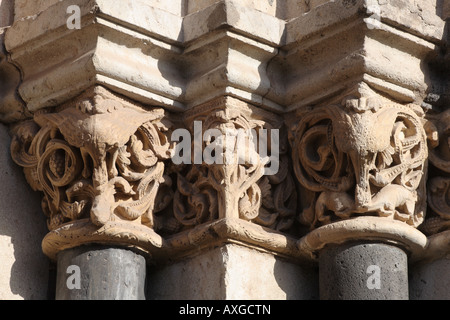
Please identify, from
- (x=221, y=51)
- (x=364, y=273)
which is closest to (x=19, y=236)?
(x=221, y=51)

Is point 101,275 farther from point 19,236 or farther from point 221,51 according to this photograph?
point 221,51

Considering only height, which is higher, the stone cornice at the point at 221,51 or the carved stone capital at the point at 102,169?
the stone cornice at the point at 221,51

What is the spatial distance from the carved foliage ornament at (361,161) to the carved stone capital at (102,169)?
44cm

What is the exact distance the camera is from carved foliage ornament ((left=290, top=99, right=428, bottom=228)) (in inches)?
171

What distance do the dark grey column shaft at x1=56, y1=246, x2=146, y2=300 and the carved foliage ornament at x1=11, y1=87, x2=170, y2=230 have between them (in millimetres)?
102

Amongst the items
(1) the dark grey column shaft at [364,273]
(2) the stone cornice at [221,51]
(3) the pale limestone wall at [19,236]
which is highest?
(2) the stone cornice at [221,51]

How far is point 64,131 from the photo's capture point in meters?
4.46

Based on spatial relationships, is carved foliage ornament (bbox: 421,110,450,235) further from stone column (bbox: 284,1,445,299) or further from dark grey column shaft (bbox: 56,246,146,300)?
dark grey column shaft (bbox: 56,246,146,300)

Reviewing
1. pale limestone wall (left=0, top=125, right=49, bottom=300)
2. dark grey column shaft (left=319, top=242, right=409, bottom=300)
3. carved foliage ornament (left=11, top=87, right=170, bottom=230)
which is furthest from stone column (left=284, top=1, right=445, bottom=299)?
pale limestone wall (left=0, top=125, right=49, bottom=300)

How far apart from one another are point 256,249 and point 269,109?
453mm

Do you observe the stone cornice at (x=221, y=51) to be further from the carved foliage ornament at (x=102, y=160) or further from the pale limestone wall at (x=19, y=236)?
the pale limestone wall at (x=19, y=236)

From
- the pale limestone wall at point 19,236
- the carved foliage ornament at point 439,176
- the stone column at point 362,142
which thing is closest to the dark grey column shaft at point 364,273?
the stone column at point 362,142

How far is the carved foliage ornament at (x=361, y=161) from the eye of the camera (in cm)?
434

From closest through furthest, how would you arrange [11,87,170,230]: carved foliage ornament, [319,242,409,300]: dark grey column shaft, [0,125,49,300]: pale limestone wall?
[319,242,409,300]: dark grey column shaft < [11,87,170,230]: carved foliage ornament < [0,125,49,300]: pale limestone wall
